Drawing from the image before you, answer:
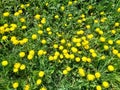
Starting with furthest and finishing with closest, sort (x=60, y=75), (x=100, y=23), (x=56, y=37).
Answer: (x=100, y=23) < (x=56, y=37) < (x=60, y=75)

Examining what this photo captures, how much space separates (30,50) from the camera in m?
4.03

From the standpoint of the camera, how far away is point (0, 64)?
3918 mm

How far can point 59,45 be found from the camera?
4180 millimetres

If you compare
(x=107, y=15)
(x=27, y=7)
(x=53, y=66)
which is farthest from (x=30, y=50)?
(x=107, y=15)

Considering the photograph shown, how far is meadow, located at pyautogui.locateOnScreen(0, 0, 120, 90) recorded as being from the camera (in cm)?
382

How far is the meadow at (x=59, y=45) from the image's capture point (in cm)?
382

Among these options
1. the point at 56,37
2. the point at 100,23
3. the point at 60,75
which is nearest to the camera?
the point at 60,75

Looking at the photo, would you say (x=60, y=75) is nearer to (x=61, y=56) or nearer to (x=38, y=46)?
(x=61, y=56)

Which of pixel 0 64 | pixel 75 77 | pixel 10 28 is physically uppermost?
pixel 10 28

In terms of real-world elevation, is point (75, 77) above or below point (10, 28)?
below

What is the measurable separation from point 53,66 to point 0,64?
29.3 inches

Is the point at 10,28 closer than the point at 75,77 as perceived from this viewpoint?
No

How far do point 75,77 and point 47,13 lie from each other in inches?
52.9

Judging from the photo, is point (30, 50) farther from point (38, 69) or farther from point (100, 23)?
point (100, 23)
